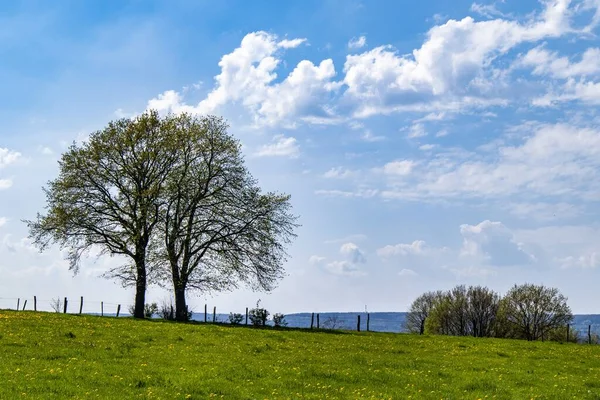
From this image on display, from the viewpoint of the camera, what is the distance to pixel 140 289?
182ft

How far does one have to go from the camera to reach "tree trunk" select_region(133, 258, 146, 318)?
5506 cm

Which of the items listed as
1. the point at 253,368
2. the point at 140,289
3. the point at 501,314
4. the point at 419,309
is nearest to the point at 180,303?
the point at 140,289

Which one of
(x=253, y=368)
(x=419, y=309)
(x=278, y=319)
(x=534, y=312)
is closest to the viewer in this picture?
(x=253, y=368)

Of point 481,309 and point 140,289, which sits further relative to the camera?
point 481,309

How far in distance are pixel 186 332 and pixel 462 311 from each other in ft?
264

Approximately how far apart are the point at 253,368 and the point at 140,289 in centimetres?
3487

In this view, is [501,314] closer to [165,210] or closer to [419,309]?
[419,309]

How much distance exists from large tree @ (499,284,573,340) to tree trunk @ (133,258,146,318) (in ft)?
213

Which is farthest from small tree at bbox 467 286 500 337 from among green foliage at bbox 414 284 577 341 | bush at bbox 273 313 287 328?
bush at bbox 273 313 287 328

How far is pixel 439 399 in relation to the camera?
19141 millimetres

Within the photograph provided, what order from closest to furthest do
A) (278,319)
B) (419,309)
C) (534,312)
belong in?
(278,319) → (534,312) → (419,309)

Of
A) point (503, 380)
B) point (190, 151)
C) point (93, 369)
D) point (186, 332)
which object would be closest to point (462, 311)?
point (190, 151)

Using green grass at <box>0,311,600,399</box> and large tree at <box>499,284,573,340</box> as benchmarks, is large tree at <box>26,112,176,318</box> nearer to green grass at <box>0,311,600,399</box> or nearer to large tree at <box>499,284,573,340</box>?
green grass at <box>0,311,600,399</box>

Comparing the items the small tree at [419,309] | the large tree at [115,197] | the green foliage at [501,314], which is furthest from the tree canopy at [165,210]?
the small tree at [419,309]
